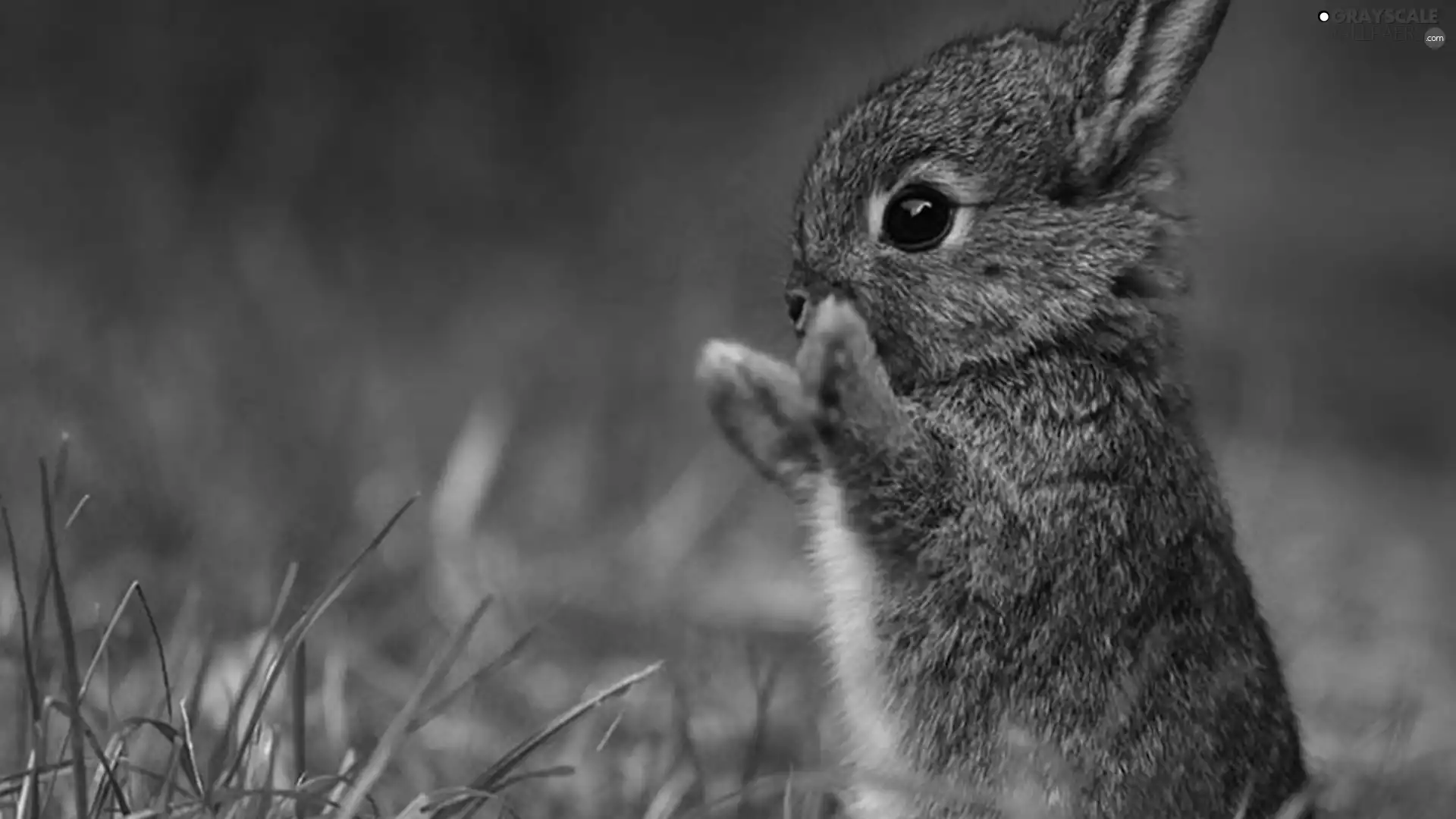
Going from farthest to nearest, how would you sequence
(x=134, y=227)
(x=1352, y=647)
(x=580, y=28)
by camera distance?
(x=580, y=28)
(x=134, y=227)
(x=1352, y=647)

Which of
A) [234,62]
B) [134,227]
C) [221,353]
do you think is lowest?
[221,353]

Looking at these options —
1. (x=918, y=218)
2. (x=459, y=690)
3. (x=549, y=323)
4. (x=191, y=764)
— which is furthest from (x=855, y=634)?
(x=549, y=323)

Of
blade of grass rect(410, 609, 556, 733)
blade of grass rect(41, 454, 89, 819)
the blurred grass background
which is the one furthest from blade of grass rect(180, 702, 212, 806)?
the blurred grass background

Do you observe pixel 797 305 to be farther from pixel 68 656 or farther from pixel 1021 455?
pixel 68 656

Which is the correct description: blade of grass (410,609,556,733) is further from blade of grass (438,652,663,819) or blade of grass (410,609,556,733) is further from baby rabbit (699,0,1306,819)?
baby rabbit (699,0,1306,819)

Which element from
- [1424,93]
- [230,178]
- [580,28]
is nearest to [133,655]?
[230,178]

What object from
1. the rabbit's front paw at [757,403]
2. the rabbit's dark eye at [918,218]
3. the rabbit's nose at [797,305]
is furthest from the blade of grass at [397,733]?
the rabbit's dark eye at [918,218]

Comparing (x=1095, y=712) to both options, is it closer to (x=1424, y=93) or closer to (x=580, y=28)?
(x=580, y=28)

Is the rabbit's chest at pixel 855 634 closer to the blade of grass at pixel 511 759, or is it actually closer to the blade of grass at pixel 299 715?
the blade of grass at pixel 511 759
